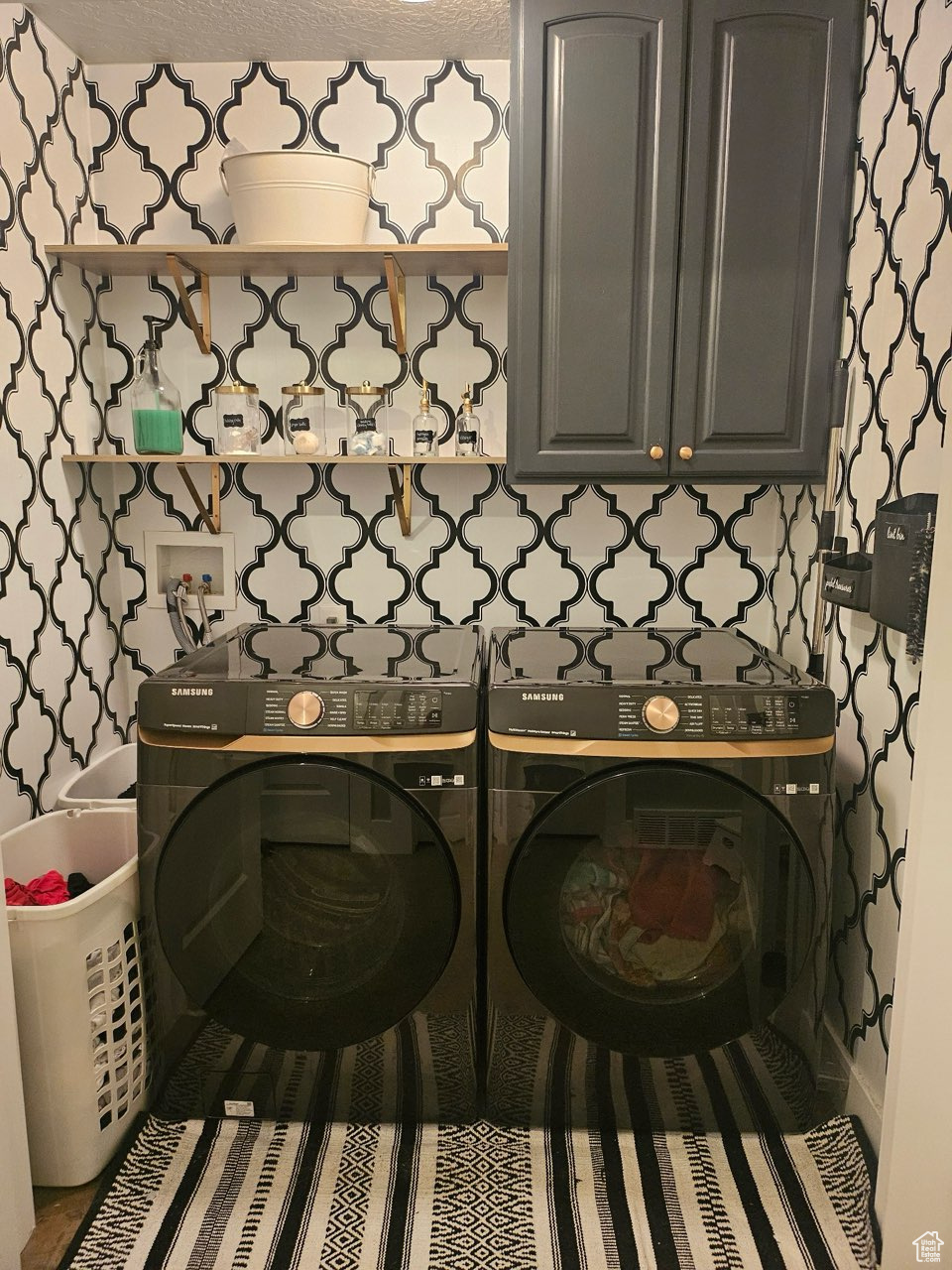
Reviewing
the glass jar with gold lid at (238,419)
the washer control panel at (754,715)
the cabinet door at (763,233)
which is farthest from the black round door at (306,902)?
the cabinet door at (763,233)

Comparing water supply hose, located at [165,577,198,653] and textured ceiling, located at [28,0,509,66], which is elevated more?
textured ceiling, located at [28,0,509,66]

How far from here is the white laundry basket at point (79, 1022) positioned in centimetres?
165

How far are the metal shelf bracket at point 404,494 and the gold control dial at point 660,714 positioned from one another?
90 centimetres

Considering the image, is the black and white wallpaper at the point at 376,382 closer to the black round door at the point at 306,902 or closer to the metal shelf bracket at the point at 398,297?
the metal shelf bracket at the point at 398,297

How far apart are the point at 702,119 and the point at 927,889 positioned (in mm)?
1531

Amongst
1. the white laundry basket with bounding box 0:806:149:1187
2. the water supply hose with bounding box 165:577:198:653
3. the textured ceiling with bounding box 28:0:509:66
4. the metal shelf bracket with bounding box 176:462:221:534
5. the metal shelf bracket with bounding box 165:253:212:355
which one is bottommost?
Result: the white laundry basket with bounding box 0:806:149:1187

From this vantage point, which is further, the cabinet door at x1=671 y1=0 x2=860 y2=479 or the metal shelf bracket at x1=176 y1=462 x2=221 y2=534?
the metal shelf bracket at x1=176 y1=462 x2=221 y2=534

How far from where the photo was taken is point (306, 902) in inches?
69.5

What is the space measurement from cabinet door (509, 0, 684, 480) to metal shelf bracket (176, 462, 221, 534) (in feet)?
2.59

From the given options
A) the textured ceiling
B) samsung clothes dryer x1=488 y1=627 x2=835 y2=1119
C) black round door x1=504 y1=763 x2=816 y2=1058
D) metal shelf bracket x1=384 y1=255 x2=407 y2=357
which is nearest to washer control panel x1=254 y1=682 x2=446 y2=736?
samsung clothes dryer x1=488 y1=627 x2=835 y2=1119

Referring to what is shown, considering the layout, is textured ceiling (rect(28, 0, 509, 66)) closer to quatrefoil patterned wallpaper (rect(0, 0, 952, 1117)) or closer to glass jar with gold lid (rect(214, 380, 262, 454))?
quatrefoil patterned wallpaper (rect(0, 0, 952, 1117))

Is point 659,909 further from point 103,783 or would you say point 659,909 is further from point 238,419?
point 238,419

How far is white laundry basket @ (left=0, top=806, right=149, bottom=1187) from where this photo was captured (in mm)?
1651

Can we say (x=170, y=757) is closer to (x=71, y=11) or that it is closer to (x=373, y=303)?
(x=373, y=303)
